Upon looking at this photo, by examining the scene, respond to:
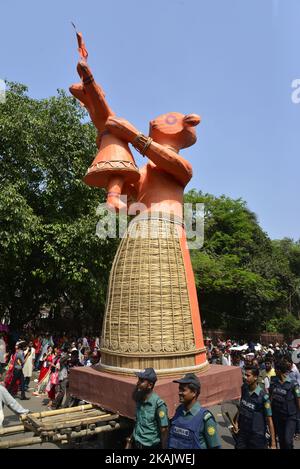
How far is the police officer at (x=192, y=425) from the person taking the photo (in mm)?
3049

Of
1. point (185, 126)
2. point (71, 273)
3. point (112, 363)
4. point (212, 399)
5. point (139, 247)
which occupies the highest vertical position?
point (185, 126)

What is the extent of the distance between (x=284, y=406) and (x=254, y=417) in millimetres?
1100

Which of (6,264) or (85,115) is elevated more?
(85,115)

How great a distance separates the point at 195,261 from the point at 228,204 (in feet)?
20.8

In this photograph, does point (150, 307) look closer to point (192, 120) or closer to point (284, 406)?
point (284, 406)

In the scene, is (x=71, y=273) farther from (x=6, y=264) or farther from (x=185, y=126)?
(x=185, y=126)

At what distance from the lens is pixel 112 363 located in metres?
5.34

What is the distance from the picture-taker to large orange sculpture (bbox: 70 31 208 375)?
520cm

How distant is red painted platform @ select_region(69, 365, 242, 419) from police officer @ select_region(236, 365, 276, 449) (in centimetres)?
82

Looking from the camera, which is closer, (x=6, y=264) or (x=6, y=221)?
(x=6, y=221)

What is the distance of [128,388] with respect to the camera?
456cm

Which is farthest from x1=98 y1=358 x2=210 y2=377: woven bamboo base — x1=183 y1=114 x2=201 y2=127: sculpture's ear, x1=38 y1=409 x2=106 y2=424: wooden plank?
x1=183 y1=114 x2=201 y2=127: sculpture's ear

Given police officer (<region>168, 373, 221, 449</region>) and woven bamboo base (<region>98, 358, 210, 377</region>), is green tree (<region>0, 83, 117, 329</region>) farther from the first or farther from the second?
police officer (<region>168, 373, 221, 449</region>)
